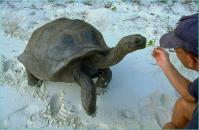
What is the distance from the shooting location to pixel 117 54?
328 centimetres

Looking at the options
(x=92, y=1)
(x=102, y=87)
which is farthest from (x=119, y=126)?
(x=92, y=1)

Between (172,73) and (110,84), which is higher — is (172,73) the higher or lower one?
the higher one

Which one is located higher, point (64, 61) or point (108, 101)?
point (64, 61)

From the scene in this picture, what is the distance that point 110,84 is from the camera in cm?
371

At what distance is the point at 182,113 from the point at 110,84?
1.06 metres

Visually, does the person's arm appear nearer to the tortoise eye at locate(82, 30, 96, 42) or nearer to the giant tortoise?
the giant tortoise

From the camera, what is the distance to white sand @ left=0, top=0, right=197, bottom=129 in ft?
10.8

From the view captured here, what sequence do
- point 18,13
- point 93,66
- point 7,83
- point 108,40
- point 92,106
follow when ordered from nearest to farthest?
point 92,106
point 93,66
point 7,83
point 108,40
point 18,13

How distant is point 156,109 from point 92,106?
52cm

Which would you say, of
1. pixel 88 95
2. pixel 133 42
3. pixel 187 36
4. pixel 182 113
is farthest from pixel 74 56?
pixel 187 36

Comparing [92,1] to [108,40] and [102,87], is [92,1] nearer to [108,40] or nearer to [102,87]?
[108,40]

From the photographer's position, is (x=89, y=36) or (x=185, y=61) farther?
(x=89, y=36)

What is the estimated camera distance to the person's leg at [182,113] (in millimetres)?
2674

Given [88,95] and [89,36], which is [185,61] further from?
[89,36]
